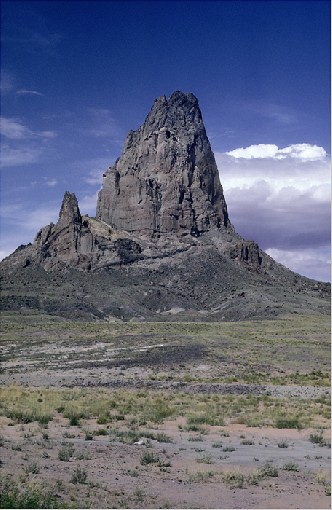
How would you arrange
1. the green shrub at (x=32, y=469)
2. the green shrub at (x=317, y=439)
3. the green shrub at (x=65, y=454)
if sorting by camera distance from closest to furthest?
the green shrub at (x=32, y=469), the green shrub at (x=65, y=454), the green shrub at (x=317, y=439)

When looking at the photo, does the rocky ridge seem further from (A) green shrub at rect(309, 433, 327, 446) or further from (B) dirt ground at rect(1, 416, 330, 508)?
(B) dirt ground at rect(1, 416, 330, 508)

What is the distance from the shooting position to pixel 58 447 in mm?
18438

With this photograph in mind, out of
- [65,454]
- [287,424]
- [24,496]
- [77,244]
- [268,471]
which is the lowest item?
[287,424]

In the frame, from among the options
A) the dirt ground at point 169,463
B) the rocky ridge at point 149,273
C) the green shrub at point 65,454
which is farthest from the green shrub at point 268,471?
the rocky ridge at point 149,273

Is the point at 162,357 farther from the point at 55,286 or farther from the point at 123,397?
the point at 55,286

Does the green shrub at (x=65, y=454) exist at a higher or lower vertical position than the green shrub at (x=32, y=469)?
lower

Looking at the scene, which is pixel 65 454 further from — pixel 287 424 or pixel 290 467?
pixel 287 424

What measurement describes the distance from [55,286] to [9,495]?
147 metres

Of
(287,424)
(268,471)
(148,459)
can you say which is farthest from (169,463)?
(287,424)

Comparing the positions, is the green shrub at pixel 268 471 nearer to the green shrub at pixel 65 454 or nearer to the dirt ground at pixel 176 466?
the dirt ground at pixel 176 466

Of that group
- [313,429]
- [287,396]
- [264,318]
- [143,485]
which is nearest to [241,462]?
[143,485]

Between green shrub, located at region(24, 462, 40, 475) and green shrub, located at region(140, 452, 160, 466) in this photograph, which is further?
green shrub, located at region(140, 452, 160, 466)

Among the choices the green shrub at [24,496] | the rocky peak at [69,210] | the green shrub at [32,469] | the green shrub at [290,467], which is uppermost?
the rocky peak at [69,210]

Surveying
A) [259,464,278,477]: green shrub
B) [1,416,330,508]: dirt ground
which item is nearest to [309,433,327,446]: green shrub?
[1,416,330,508]: dirt ground
